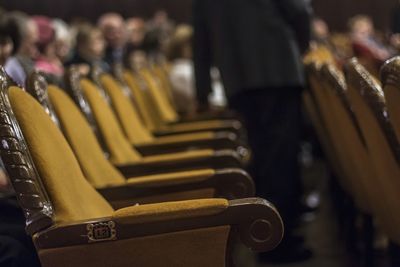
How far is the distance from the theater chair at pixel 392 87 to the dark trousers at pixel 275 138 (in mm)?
1627

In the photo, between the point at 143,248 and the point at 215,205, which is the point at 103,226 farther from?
the point at 215,205

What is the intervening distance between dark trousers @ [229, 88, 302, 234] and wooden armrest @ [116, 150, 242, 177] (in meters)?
0.80

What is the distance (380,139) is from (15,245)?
879 mm

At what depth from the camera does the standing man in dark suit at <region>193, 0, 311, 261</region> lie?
3.53 meters

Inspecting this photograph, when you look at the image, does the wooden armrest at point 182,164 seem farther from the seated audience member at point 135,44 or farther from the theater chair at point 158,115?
the seated audience member at point 135,44

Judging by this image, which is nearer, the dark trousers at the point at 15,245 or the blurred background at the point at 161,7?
the dark trousers at the point at 15,245

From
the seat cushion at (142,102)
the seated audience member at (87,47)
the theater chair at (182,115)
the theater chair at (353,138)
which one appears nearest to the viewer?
the theater chair at (353,138)

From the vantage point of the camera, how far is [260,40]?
357 cm

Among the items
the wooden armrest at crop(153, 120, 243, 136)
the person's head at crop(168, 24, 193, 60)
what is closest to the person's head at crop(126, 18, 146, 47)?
the person's head at crop(168, 24, 193, 60)

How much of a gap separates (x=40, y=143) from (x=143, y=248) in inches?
13.0

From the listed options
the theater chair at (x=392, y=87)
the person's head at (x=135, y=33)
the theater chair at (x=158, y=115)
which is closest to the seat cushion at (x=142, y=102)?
the theater chair at (x=158, y=115)

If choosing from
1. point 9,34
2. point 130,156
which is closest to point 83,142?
point 130,156

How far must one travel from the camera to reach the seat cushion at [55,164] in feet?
5.89

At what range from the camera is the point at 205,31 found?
380 cm
